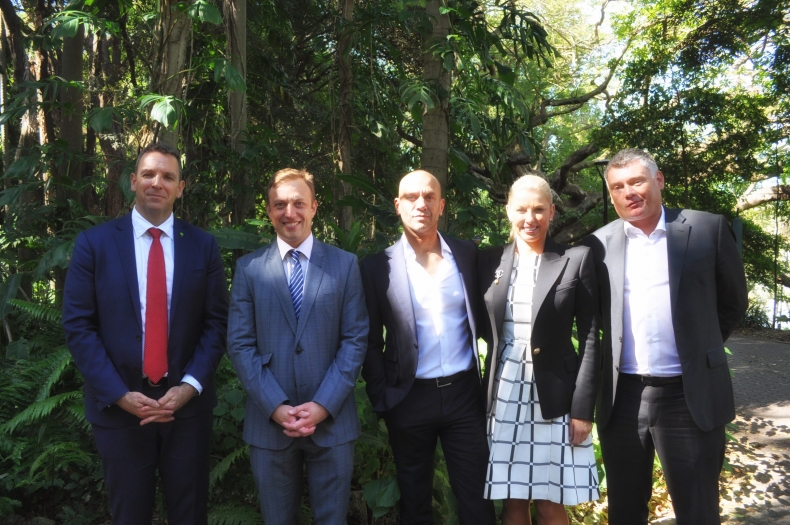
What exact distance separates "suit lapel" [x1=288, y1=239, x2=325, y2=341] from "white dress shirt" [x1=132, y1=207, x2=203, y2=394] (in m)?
0.55

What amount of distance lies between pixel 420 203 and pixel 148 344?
1.39 m

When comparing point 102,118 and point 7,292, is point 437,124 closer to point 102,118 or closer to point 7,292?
point 102,118

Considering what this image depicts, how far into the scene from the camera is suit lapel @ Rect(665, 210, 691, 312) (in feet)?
9.48

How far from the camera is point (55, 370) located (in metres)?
4.13

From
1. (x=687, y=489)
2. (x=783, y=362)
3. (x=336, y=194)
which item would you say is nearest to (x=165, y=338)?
(x=687, y=489)

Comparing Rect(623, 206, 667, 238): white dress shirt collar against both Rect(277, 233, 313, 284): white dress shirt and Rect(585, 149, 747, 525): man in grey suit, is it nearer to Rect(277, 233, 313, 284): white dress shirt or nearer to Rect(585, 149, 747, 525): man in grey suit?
Rect(585, 149, 747, 525): man in grey suit

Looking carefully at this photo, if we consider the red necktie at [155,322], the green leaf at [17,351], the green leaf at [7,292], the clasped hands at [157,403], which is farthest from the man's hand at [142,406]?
the green leaf at [17,351]

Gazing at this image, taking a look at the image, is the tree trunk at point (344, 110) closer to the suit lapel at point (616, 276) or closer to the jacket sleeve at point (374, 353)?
the jacket sleeve at point (374, 353)

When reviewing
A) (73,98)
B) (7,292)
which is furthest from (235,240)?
(73,98)

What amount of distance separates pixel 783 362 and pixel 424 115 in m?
9.55

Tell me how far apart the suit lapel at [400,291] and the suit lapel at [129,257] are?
3.73 feet

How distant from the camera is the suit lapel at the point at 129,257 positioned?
9.31ft

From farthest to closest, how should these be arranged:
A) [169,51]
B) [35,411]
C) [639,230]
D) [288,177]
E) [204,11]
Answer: [169,51], [204,11], [35,411], [639,230], [288,177]

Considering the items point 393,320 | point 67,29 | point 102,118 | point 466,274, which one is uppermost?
point 67,29
